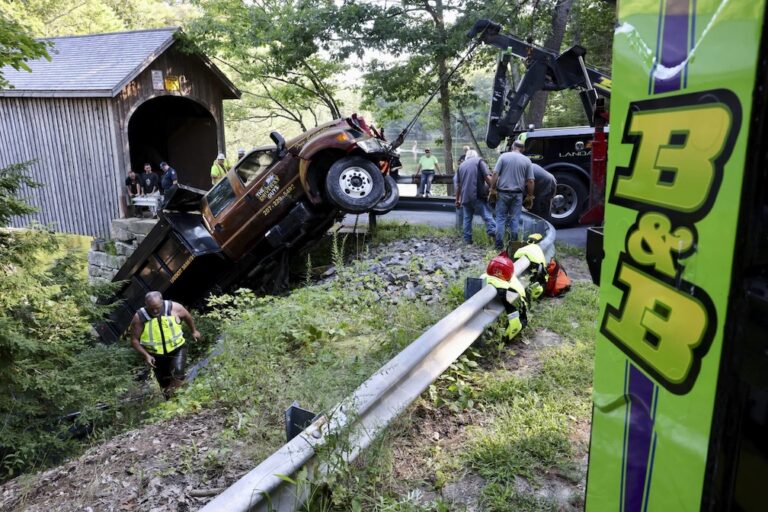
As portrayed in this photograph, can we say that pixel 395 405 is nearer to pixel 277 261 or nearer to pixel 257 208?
pixel 257 208

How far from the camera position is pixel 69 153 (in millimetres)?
14234

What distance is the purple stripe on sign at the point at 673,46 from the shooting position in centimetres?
134

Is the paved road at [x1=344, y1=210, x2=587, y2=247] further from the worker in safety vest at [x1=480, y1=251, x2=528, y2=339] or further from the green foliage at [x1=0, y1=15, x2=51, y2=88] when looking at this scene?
the green foliage at [x1=0, y1=15, x2=51, y2=88]

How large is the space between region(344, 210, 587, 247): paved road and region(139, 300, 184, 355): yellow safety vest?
17.1ft

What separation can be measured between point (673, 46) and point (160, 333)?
21.7ft

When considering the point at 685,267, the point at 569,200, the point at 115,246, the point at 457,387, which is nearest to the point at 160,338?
the point at 457,387

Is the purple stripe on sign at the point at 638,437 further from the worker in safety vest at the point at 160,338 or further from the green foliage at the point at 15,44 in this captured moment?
the green foliage at the point at 15,44

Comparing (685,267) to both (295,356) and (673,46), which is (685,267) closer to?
(673,46)

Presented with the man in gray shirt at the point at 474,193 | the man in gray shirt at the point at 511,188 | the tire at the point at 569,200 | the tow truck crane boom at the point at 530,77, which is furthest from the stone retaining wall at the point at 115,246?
the tire at the point at 569,200

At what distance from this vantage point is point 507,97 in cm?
1048

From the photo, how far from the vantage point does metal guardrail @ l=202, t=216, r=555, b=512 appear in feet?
7.14

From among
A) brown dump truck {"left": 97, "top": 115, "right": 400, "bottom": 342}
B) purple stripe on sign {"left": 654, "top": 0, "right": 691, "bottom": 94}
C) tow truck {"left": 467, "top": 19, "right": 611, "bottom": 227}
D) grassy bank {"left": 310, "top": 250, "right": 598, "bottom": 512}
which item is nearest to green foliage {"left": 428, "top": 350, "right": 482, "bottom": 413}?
grassy bank {"left": 310, "top": 250, "right": 598, "bottom": 512}

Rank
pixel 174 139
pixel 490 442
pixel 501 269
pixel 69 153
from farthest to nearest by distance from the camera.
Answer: pixel 174 139 → pixel 69 153 → pixel 501 269 → pixel 490 442

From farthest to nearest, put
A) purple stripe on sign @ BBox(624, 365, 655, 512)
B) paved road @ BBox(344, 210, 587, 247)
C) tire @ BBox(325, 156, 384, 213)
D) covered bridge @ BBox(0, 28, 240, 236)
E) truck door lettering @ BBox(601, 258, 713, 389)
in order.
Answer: covered bridge @ BBox(0, 28, 240, 236) → paved road @ BBox(344, 210, 587, 247) → tire @ BBox(325, 156, 384, 213) → purple stripe on sign @ BBox(624, 365, 655, 512) → truck door lettering @ BBox(601, 258, 713, 389)
